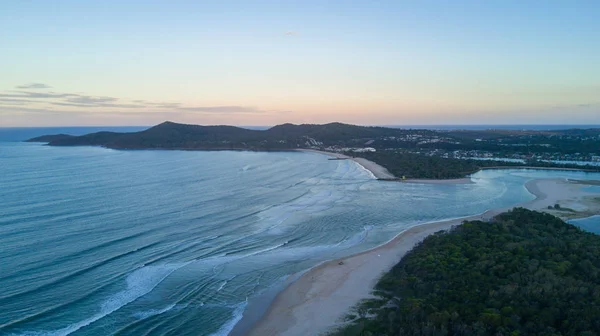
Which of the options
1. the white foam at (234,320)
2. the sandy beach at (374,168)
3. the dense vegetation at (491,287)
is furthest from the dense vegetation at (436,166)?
the white foam at (234,320)

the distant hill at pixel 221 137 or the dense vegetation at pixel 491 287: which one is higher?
the distant hill at pixel 221 137

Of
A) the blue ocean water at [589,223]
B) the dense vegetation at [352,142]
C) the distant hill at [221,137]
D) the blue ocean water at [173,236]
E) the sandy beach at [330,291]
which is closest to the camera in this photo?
the sandy beach at [330,291]

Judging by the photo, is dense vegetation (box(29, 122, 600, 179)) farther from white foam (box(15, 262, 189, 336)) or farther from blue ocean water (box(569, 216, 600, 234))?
white foam (box(15, 262, 189, 336))

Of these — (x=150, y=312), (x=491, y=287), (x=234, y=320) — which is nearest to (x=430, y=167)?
(x=491, y=287)

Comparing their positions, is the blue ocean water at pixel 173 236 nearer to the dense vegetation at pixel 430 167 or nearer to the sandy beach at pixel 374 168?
the dense vegetation at pixel 430 167

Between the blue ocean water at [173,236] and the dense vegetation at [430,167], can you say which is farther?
the dense vegetation at [430,167]

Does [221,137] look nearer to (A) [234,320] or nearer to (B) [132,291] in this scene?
(B) [132,291]

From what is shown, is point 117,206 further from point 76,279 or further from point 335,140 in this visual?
point 335,140
